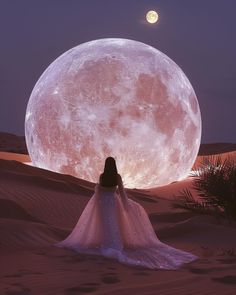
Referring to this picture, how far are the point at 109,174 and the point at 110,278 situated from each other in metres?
1.85

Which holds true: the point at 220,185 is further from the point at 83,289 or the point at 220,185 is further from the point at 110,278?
the point at 83,289

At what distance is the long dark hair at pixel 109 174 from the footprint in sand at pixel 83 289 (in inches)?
85.0

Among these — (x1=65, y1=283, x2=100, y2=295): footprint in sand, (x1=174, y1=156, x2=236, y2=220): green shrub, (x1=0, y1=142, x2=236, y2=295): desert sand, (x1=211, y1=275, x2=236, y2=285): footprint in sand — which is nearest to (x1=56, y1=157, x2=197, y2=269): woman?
(x1=0, y1=142, x2=236, y2=295): desert sand

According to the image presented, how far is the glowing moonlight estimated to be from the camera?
15.9 metres

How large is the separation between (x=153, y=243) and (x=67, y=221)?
3733mm

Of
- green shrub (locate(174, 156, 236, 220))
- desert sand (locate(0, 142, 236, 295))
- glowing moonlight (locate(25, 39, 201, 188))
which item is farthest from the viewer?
glowing moonlight (locate(25, 39, 201, 188))

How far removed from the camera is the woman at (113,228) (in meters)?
7.33

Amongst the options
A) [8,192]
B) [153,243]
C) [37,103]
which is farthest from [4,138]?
[153,243]

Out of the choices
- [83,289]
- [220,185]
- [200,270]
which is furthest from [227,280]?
[220,185]

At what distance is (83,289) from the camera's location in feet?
17.2

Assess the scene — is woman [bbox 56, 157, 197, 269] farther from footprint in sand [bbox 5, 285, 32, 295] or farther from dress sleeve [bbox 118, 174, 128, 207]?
footprint in sand [bbox 5, 285, 32, 295]

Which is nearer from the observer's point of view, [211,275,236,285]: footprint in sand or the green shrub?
[211,275,236,285]: footprint in sand

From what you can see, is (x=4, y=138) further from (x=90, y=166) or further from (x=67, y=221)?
(x=67, y=221)

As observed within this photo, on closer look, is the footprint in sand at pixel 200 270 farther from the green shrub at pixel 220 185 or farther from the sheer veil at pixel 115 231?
the green shrub at pixel 220 185
